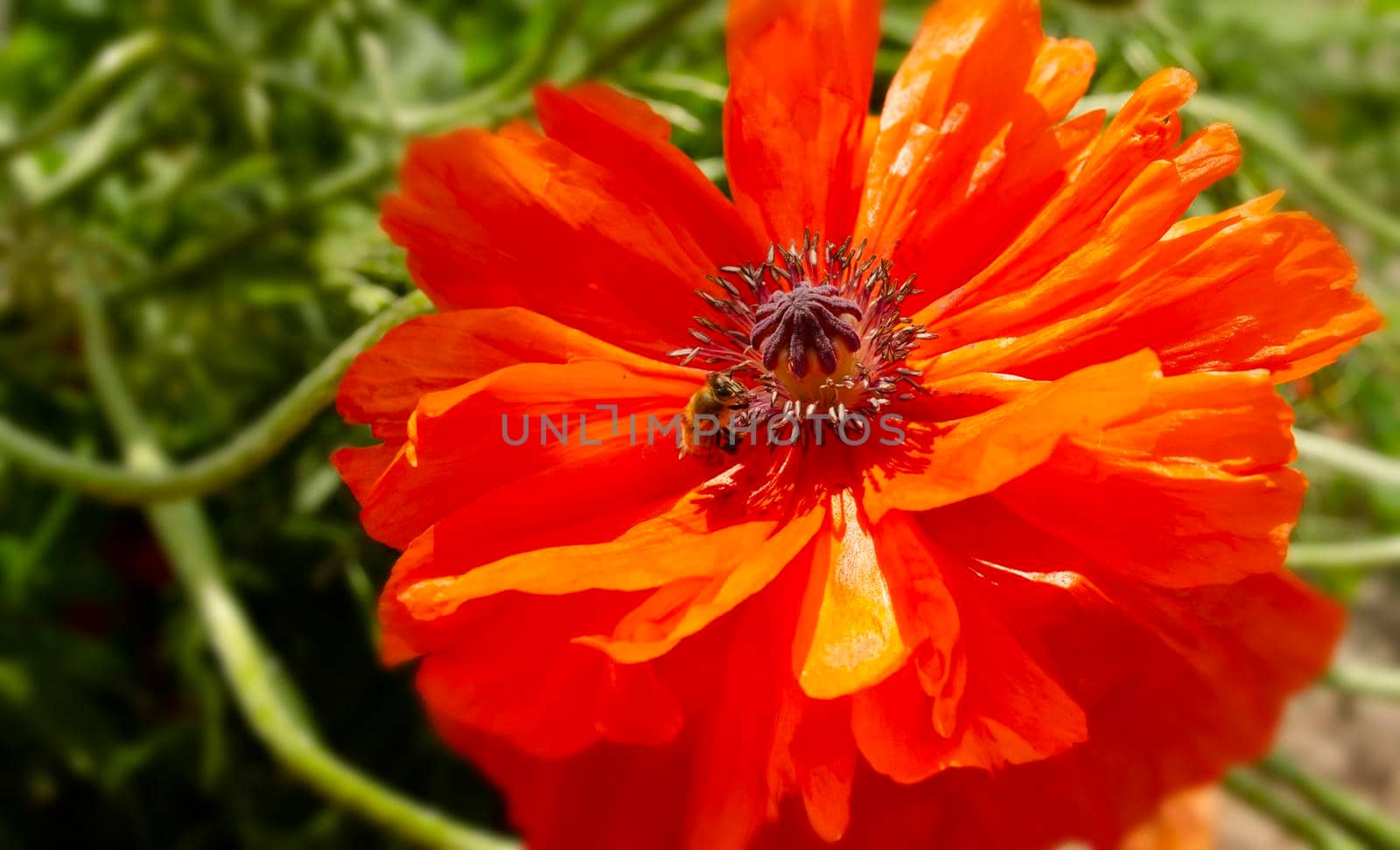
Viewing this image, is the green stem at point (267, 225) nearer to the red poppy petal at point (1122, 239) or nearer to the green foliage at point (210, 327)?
the green foliage at point (210, 327)

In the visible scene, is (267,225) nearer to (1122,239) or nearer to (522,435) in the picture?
(522,435)

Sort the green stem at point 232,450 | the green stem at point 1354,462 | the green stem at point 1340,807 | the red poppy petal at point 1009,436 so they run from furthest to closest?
1. the green stem at point 1340,807
2. the green stem at point 1354,462
3. the green stem at point 232,450
4. the red poppy petal at point 1009,436

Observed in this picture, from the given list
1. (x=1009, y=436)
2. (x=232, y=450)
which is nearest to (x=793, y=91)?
(x=1009, y=436)

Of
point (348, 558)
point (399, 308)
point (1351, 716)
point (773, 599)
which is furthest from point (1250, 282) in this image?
point (1351, 716)

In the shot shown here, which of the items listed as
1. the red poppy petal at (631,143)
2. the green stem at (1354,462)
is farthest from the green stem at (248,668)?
the green stem at (1354,462)

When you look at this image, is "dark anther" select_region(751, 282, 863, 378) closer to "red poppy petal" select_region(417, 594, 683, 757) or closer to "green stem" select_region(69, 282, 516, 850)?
"red poppy petal" select_region(417, 594, 683, 757)

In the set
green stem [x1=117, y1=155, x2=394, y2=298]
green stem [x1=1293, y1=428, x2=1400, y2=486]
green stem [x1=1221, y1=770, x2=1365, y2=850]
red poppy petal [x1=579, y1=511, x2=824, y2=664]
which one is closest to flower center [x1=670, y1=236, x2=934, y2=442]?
red poppy petal [x1=579, y1=511, x2=824, y2=664]
